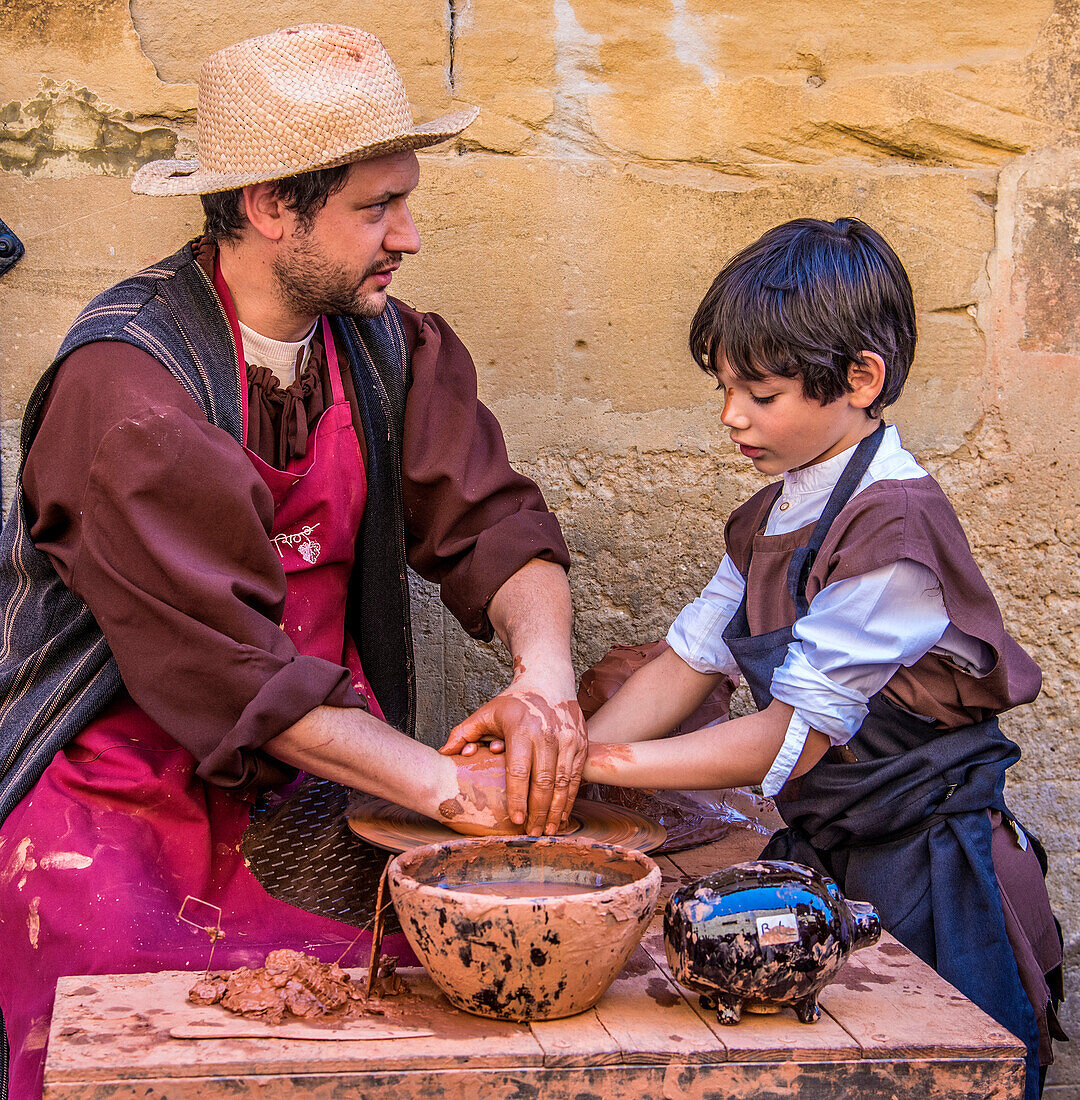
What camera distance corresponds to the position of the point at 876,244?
2.10m

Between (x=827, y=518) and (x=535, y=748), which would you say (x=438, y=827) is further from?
(x=827, y=518)

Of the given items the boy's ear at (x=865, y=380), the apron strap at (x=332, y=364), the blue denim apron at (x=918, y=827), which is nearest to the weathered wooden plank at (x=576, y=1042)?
the blue denim apron at (x=918, y=827)

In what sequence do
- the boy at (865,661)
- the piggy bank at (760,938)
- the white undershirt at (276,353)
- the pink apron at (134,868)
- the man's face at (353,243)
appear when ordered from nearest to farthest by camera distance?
1. the piggy bank at (760,938)
2. the pink apron at (134,868)
3. the boy at (865,661)
4. the man's face at (353,243)
5. the white undershirt at (276,353)

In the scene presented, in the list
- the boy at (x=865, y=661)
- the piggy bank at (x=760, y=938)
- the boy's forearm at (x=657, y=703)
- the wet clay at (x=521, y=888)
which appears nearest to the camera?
the piggy bank at (x=760, y=938)

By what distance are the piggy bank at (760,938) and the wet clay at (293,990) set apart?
1.22 feet

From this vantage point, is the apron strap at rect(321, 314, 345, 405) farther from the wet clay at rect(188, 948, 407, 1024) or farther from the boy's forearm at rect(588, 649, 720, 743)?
the wet clay at rect(188, 948, 407, 1024)

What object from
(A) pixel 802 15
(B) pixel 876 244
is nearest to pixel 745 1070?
(B) pixel 876 244

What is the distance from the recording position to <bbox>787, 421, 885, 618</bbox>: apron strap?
2.03m

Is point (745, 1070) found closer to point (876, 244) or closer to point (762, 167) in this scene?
point (876, 244)

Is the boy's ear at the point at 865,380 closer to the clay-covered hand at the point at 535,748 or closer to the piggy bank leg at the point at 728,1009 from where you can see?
the clay-covered hand at the point at 535,748

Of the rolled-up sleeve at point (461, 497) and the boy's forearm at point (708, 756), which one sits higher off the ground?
the rolled-up sleeve at point (461, 497)

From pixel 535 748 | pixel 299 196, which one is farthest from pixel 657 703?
pixel 299 196

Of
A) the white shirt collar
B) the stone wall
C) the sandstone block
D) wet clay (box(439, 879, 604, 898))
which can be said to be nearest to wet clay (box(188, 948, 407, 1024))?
wet clay (box(439, 879, 604, 898))

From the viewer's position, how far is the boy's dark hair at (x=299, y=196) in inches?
82.4
